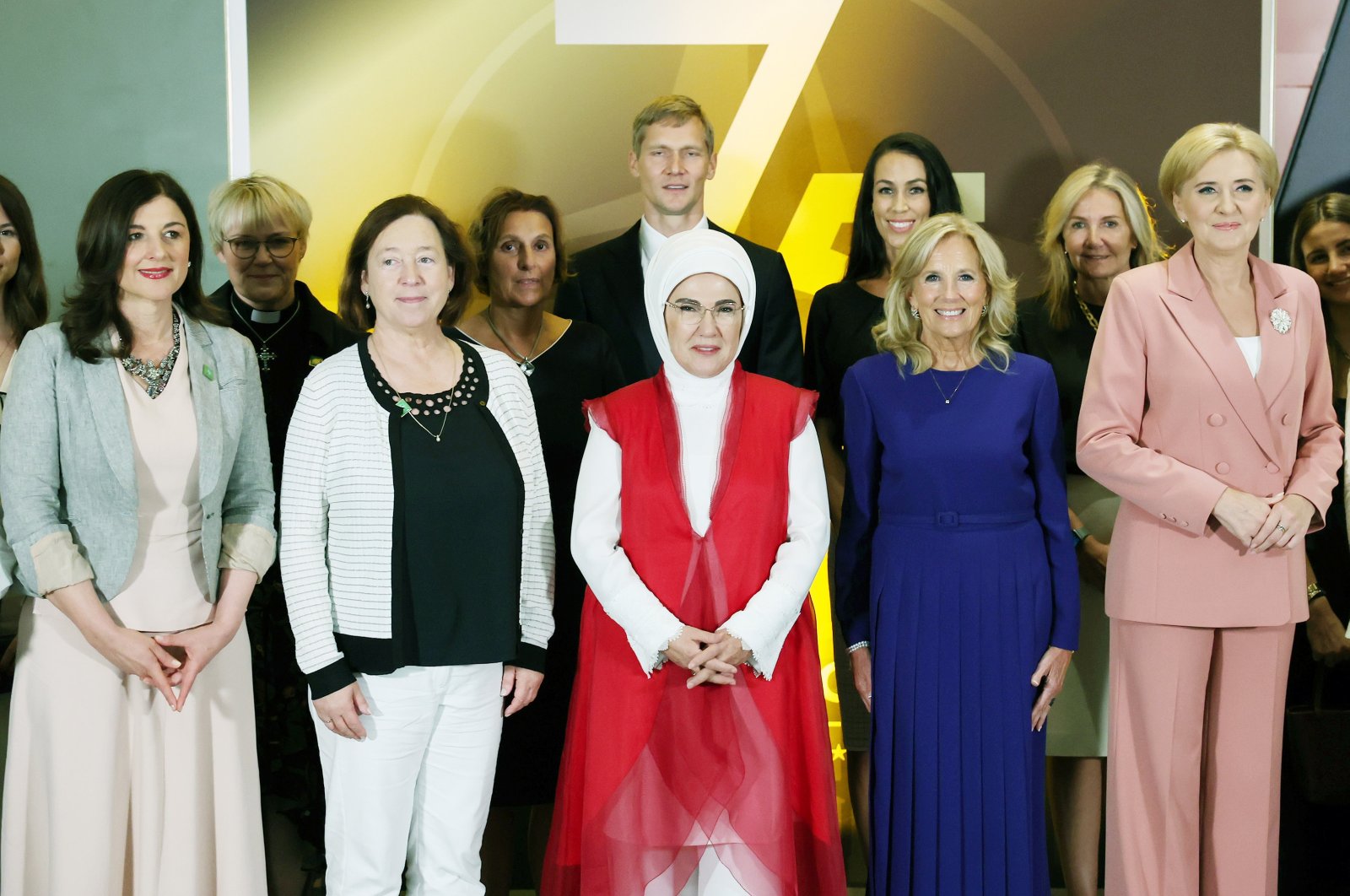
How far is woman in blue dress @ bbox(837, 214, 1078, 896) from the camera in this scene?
122 inches

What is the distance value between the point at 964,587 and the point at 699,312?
37.5 inches

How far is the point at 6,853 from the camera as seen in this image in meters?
2.86

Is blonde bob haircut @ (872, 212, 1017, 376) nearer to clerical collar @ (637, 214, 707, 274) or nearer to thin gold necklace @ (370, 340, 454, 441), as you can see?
clerical collar @ (637, 214, 707, 274)

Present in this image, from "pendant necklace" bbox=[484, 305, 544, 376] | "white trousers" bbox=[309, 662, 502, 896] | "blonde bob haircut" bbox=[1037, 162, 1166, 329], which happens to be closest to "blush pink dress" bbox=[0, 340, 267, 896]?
"white trousers" bbox=[309, 662, 502, 896]

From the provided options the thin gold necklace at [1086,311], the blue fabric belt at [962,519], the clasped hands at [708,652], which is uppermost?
the thin gold necklace at [1086,311]

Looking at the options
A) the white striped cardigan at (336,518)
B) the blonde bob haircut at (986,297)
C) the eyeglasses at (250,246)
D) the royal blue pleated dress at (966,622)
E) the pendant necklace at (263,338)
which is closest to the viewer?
the white striped cardigan at (336,518)

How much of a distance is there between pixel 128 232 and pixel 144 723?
1152 millimetres

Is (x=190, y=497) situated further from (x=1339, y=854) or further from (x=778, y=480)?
(x=1339, y=854)

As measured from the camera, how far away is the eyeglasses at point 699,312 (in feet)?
9.79

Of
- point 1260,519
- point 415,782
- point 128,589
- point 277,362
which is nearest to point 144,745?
point 128,589

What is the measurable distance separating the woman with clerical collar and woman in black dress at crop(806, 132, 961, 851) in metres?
1.44

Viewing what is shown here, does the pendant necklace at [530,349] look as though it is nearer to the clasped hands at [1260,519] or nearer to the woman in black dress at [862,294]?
the woman in black dress at [862,294]

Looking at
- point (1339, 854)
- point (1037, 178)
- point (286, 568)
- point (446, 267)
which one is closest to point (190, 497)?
point (286, 568)

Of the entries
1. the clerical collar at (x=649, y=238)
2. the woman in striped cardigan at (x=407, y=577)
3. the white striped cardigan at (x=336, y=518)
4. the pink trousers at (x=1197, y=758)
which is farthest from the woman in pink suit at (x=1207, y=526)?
the white striped cardigan at (x=336, y=518)
